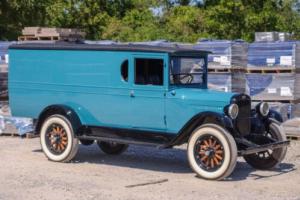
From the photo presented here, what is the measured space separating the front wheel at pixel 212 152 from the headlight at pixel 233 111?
0.27 metres

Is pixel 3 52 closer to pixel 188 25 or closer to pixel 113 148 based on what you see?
pixel 113 148

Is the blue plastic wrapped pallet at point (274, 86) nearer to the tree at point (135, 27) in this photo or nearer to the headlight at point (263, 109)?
the headlight at point (263, 109)

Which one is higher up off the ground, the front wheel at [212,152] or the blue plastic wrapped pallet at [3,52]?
the blue plastic wrapped pallet at [3,52]

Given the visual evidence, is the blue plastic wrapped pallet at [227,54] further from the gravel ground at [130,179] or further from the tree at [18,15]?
Result: the tree at [18,15]

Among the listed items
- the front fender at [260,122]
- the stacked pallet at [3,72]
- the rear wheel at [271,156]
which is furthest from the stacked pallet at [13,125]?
the front fender at [260,122]

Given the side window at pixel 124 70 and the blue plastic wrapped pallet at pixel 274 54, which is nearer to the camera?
the side window at pixel 124 70

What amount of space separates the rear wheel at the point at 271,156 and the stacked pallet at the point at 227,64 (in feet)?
16.3

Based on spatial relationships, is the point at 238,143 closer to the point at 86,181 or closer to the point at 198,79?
the point at 198,79

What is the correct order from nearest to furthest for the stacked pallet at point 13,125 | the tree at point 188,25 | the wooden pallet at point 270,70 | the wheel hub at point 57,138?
1. the wheel hub at point 57,138
2. the stacked pallet at point 13,125
3. the wooden pallet at point 270,70
4. the tree at point 188,25

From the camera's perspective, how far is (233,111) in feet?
31.2

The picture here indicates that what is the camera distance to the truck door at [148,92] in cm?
996

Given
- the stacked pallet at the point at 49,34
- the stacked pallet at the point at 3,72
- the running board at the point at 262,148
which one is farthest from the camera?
the stacked pallet at the point at 49,34

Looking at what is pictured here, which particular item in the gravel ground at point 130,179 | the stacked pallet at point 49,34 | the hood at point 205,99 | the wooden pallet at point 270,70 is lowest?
the gravel ground at point 130,179

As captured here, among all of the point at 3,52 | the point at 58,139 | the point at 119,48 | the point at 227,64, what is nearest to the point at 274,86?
the point at 227,64
